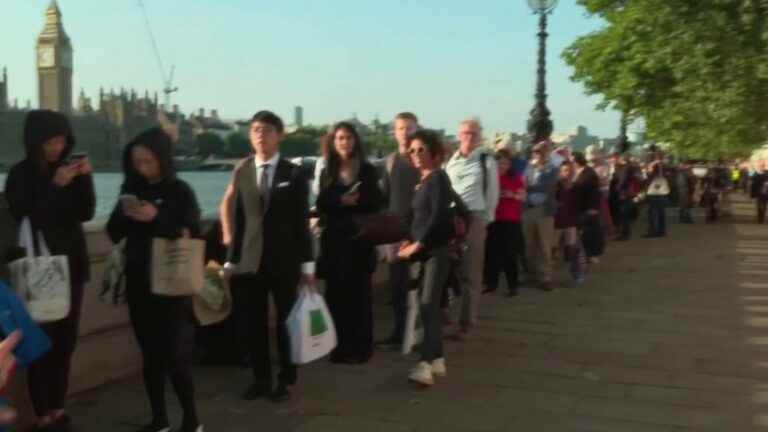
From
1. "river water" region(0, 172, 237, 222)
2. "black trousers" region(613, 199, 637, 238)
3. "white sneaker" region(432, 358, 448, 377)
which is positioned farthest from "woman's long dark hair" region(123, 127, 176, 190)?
"black trousers" region(613, 199, 637, 238)

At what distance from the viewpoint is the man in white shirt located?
7723 mm

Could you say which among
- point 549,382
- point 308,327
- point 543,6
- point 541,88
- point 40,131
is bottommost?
point 549,382

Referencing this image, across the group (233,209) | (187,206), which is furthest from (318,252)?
(187,206)

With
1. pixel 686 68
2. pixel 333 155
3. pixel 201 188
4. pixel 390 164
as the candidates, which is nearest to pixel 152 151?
pixel 333 155

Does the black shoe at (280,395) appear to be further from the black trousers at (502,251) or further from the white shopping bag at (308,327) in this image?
the black trousers at (502,251)

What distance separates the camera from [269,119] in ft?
18.5

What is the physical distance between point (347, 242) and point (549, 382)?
5.86 ft

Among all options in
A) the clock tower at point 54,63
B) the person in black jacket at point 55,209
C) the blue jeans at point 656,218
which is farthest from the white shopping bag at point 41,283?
the blue jeans at point 656,218

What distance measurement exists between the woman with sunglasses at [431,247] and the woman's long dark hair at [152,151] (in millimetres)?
1872

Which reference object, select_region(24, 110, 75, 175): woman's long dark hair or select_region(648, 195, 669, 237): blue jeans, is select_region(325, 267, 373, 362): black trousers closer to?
select_region(24, 110, 75, 175): woman's long dark hair

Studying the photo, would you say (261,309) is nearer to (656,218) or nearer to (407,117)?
(407,117)

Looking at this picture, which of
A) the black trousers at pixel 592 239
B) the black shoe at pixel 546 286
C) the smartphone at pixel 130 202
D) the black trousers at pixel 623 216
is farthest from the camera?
the black trousers at pixel 623 216

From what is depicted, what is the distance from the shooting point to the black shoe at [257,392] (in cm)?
572

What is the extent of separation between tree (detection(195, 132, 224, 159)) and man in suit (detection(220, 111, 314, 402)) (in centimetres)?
262
